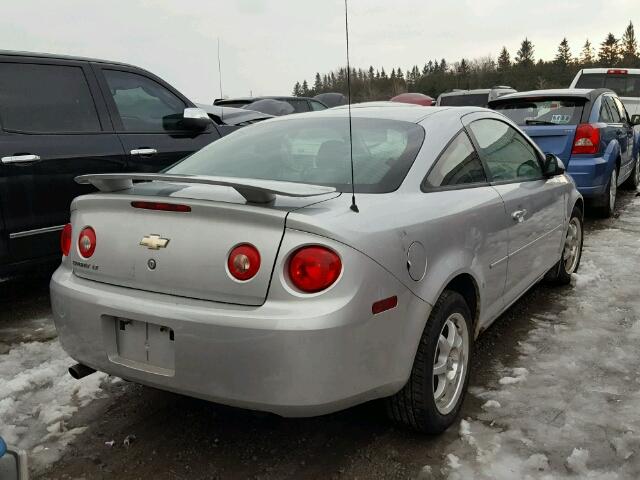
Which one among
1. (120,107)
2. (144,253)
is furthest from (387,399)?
(120,107)

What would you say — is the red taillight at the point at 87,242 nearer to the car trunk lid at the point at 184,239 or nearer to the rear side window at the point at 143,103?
the car trunk lid at the point at 184,239

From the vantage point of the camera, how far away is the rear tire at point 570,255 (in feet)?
14.9

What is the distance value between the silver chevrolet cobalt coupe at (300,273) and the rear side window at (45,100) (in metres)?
1.74

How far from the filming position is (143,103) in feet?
16.3

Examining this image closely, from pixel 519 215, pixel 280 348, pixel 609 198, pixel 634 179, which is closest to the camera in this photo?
pixel 280 348

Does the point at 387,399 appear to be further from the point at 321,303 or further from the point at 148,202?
the point at 148,202

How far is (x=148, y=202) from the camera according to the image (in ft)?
7.62

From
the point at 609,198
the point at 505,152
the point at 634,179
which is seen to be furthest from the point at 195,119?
the point at 634,179

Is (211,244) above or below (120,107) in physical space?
below

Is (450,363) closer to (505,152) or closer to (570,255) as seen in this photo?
(505,152)

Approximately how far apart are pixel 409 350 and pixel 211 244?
85cm

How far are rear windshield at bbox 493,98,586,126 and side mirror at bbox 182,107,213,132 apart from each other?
3784 mm

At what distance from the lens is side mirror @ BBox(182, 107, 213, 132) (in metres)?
4.96

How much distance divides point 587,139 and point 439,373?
16.4ft
